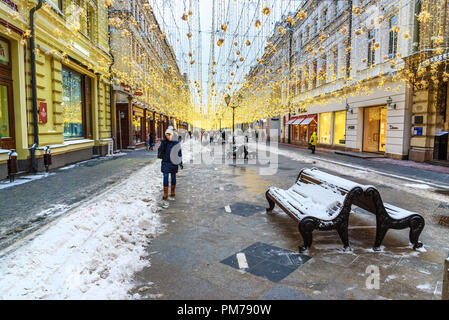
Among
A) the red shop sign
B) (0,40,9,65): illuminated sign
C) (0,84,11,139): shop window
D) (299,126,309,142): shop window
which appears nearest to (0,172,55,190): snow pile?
(0,84,11,139): shop window

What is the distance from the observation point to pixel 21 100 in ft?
33.8

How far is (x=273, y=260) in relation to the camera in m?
3.83

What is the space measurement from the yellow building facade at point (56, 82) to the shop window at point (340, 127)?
1900 centimetres

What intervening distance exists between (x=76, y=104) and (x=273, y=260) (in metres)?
15.3

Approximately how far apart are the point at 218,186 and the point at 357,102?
56.4ft

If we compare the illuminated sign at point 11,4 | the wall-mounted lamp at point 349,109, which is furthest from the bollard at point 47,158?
the wall-mounted lamp at point 349,109

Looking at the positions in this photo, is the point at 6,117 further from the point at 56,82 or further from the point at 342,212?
the point at 342,212

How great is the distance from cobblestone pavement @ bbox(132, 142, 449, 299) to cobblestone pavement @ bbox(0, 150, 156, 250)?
2.33 metres

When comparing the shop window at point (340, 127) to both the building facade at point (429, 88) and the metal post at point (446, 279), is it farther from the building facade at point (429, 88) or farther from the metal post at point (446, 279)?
the metal post at point (446, 279)

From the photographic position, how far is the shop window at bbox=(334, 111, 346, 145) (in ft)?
80.2

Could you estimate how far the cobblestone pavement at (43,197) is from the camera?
5035 mm

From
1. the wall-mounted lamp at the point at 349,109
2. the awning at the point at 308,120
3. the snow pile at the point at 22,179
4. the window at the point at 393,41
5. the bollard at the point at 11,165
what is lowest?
the snow pile at the point at 22,179

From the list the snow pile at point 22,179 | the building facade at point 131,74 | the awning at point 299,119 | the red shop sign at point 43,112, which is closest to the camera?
the snow pile at point 22,179

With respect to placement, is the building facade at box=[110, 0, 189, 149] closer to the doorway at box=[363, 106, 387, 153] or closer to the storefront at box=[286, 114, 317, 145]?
the storefront at box=[286, 114, 317, 145]
